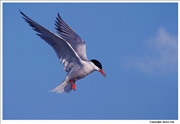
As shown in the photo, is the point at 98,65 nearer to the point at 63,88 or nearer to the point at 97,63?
the point at 97,63

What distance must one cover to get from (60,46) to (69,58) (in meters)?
0.45

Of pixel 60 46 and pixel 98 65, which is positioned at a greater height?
pixel 60 46

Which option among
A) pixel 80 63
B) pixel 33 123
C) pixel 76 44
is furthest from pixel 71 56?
pixel 33 123

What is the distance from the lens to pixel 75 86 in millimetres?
10039

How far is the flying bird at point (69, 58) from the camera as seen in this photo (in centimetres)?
900

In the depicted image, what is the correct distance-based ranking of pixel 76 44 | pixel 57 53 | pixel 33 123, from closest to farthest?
pixel 33 123 → pixel 57 53 → pixel 76 44

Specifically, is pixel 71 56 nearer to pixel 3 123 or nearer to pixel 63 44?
pixel 63 44

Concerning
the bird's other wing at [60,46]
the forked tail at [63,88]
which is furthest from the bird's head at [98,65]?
the forked tail at [63,88]

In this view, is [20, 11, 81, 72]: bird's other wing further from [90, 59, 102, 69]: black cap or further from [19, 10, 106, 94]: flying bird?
[90, 59, 102, 69]: black cap

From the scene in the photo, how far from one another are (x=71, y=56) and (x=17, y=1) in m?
2.40

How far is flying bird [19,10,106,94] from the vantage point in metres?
9.00

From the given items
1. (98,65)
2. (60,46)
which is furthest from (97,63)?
(60,46)

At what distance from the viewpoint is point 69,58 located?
9.69m

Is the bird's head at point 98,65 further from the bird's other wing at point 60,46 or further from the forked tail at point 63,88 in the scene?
the forked tail at point 63,88
